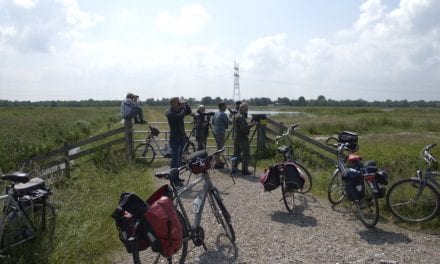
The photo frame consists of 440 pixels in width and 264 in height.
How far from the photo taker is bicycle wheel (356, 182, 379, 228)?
5919 mm

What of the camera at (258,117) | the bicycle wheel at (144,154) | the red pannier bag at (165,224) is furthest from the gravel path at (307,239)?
the bicycle wheel at (144,154)

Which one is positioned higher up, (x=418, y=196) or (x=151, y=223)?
(x=151, y=223)

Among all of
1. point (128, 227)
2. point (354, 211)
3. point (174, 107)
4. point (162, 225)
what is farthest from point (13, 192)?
point (354, 211)

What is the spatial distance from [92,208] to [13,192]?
1.83m

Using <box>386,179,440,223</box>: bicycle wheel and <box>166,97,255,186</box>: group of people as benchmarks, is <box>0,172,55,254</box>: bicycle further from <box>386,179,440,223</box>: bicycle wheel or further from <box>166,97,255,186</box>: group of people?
<box>386,179,440,223</box>: bicycle wheel

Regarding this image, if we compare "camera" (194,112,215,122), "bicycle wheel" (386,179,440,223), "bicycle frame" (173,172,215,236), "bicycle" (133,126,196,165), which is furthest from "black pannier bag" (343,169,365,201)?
"bicycle" (133,126,196,165)

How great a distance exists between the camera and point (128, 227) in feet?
13.2

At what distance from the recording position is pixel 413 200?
6258 mm

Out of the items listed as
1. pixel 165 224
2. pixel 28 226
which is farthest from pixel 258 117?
pixel 28 226

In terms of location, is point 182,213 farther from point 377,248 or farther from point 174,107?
point 174,107

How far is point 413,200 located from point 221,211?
3303 mm

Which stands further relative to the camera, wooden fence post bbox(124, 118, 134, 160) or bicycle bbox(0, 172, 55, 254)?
wooden fence post bbox(124, 118, 134, 160)

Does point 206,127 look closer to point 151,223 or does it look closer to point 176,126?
point 176,126

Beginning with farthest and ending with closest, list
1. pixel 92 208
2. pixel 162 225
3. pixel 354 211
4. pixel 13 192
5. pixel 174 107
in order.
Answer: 1. pixel 174 107
2. pixel 354 211
3. pixel 92 208
4. pixel 13 192
5. pixel 162 225
